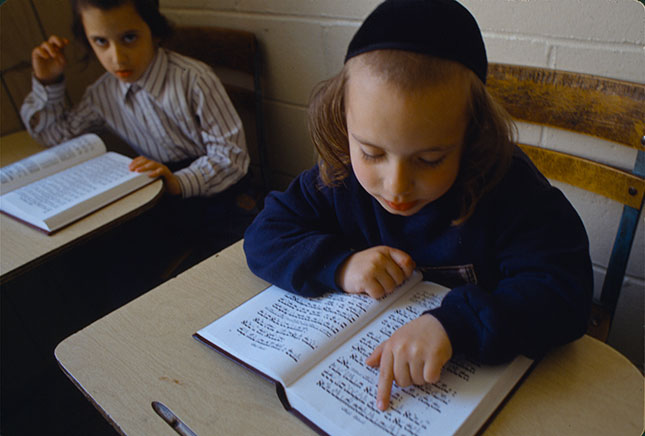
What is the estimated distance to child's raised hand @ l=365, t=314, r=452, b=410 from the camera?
0.57 m

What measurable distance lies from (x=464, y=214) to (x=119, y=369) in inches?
21.9

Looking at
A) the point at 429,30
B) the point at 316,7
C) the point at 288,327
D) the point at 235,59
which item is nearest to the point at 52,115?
the point at 235,59

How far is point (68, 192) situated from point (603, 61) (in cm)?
126

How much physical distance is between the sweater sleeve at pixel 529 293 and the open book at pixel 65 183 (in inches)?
33.6

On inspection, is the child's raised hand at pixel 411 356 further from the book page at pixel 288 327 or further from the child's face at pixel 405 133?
the child's face at pixel 405 133

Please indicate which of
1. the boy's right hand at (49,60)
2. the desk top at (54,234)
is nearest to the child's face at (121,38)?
the boy's right hand at (49,60)

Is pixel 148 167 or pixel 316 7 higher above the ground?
pixel 316 7

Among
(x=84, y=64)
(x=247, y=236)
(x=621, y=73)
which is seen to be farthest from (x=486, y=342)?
(x=84, y=64)

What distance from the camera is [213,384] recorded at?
637 millimetres

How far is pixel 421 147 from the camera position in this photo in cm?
61

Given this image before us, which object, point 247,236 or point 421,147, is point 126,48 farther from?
point 421,147

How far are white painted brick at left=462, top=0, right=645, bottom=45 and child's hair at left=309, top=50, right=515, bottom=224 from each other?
0.44 m

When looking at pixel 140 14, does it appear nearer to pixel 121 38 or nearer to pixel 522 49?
pixel 121 38

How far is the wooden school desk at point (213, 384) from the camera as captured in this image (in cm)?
56
